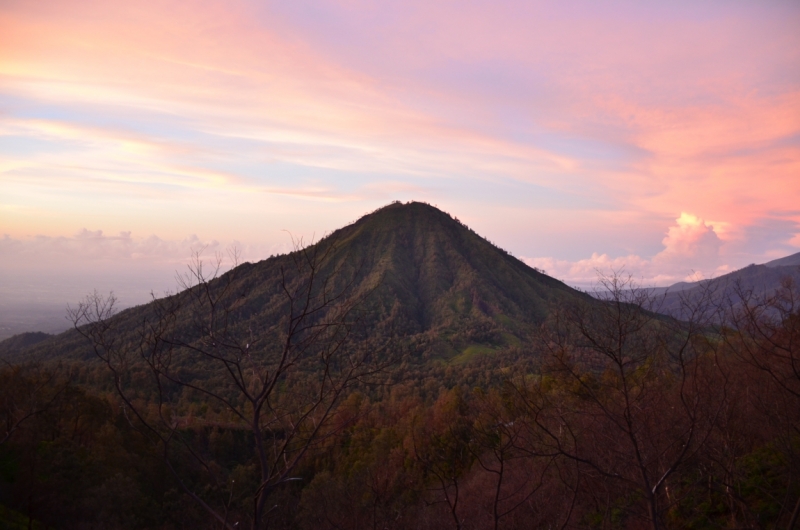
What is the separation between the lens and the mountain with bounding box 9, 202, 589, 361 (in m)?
102

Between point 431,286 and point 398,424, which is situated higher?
point 431,286

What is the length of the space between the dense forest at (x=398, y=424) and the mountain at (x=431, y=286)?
3474cm

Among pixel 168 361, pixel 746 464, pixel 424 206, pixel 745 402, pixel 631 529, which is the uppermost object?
pixel 424 206

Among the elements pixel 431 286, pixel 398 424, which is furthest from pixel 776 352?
pixel 431 286

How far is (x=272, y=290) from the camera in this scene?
116375mm

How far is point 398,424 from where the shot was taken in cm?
4738

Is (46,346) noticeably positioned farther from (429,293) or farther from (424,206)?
(424,206)

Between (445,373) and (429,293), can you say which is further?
(429,293)

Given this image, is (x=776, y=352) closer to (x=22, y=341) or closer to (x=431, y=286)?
(x=431, y=286)

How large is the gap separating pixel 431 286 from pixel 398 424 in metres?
97.3

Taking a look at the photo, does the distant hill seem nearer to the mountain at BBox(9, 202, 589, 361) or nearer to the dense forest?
the mountain at BBox(9, 202, 589, 361)

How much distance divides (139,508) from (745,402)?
100.0 ft

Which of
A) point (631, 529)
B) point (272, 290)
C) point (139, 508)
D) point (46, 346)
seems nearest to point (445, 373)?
point (272, 290)

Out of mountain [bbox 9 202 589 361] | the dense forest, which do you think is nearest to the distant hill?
mountain [bbox 9 202 589 361]
